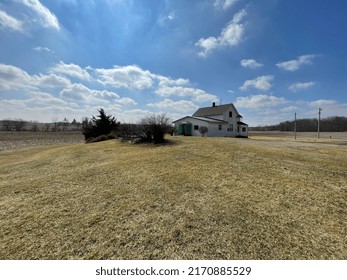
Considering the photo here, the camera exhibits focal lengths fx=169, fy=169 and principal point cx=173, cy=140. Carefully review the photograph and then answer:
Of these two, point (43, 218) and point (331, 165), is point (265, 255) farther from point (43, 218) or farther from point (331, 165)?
point (331, 165)

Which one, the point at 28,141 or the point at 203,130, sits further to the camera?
the point at 28,141

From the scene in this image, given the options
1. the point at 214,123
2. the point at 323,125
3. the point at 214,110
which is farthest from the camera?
the point at 323,125

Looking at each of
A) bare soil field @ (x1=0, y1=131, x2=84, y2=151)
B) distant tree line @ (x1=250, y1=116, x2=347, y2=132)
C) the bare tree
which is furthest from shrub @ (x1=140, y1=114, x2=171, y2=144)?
distant tree line @ (x1=250, y1=116, x2=347, y2=132)

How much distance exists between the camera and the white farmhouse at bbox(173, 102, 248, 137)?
1121 inches

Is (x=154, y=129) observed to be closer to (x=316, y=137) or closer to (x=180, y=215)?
(x=180, y=215)

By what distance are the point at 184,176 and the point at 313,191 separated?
12.8ft

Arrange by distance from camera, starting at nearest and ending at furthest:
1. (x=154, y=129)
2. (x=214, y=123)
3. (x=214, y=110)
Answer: (x=154, y=129) → (x=214, y=123) → (x=214, y=110)

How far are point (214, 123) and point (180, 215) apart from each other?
86.4 feet

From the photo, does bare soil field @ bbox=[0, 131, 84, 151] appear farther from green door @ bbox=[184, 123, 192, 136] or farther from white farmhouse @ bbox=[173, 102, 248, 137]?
white farmhouse @ bbox=[173, 102, 248, 137]

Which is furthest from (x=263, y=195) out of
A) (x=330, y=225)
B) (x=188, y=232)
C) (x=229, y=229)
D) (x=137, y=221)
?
(x=137, y=221)

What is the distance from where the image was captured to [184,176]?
20.6 feet

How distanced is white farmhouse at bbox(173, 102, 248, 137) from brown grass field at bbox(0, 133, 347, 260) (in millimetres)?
21833

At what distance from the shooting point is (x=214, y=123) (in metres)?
28.8

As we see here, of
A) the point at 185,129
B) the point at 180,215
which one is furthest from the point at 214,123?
the point at 180,215
